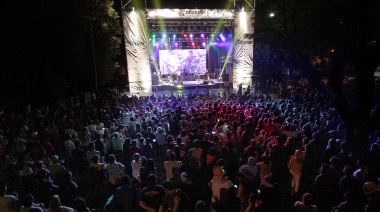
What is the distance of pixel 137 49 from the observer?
2117 centimetres

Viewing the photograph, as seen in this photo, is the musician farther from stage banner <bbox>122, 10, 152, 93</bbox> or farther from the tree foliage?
the tree foliage

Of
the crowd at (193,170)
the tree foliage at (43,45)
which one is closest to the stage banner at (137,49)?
the tree foliage at (43,45)

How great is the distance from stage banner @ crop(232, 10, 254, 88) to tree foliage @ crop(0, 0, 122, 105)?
31.0ft

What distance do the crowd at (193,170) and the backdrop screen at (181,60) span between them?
616 inches

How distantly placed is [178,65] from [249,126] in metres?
19.0

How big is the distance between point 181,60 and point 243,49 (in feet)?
20.0

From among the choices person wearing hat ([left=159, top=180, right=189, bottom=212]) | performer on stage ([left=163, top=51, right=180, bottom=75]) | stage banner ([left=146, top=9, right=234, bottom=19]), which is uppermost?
stage banner ([left=146, top=9, right=234, bottom=19])

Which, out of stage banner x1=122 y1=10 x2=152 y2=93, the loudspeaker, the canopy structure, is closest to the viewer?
stage banner x1=122 y1=10 x2=152 y2=93

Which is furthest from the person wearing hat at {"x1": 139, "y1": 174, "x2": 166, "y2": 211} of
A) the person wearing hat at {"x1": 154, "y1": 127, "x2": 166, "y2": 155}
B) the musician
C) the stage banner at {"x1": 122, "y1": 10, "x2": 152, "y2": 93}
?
the musician

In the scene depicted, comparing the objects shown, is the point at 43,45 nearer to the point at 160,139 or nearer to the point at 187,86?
the point at 187,86

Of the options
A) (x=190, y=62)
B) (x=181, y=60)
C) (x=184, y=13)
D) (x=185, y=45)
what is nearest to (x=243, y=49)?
(x=184, y=13)

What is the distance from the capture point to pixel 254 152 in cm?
711

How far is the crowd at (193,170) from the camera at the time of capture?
5262 millimetres

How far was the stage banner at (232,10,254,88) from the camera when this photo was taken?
2245cm
